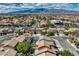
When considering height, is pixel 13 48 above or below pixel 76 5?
below

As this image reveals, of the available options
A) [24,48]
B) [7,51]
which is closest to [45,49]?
[24,48]

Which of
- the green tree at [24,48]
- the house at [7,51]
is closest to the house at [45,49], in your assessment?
the green tree at [24,48]

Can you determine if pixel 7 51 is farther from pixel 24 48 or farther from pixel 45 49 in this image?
pixel 45 49

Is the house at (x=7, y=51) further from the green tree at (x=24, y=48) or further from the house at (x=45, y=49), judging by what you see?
the house at (x=45, y=49)

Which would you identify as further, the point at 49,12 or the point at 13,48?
the point at 49,12

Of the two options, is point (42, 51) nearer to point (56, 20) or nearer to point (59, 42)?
point (59, 42)

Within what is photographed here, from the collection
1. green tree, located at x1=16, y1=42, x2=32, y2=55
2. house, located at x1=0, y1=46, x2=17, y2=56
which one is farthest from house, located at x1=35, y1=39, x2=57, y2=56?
house, located at x1=0, y1=46, x2=17, y2=56

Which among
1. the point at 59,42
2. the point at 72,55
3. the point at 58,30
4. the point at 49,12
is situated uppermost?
the point at 49,12

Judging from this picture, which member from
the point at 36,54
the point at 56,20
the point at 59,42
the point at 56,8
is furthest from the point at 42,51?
the point at 56,8
